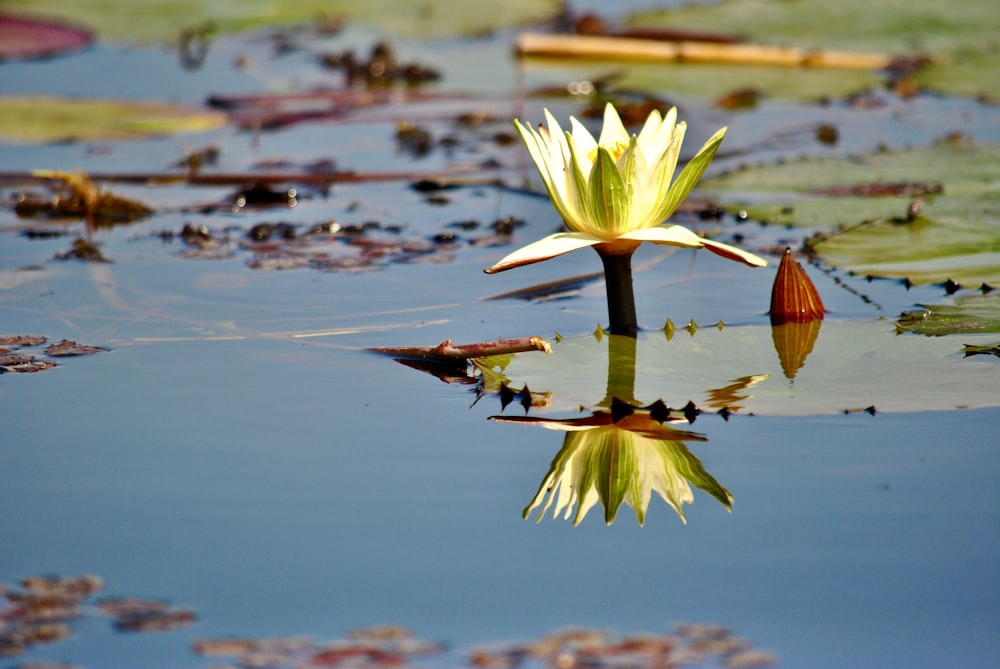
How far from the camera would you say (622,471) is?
191 centimetres

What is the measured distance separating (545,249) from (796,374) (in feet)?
1.82

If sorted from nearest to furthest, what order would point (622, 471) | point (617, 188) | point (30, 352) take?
point (622, 471)
point (617, 188)
point (30, 352)

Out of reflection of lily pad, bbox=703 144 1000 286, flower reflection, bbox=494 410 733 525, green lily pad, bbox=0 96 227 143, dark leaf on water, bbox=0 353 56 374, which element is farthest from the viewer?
green lily pad, bbox=0 96 227 143

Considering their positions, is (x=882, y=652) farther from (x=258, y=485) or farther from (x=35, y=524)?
(x=35, y=524)

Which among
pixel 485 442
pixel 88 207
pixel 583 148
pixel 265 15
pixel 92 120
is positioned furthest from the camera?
pixel 265 15

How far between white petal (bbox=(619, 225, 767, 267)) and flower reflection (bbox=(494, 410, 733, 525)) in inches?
14.1

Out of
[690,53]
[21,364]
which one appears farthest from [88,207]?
[690,53]

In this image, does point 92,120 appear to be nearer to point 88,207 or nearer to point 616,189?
point 88,207

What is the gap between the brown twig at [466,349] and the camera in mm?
2299

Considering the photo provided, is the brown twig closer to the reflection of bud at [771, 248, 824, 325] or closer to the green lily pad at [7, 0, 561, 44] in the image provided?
the reflection of bud at [771, 248, 824, 325]

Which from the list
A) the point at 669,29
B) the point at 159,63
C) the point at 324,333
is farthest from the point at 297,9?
the point at 324,333

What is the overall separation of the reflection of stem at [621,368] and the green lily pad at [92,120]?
372 cm

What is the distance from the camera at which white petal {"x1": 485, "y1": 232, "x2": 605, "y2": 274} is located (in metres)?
2.21

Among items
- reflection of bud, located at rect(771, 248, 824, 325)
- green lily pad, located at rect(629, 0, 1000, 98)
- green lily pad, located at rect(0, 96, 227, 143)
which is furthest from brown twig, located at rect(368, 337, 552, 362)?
green lily pad, located at rect(629, 0, 1000, 98)
